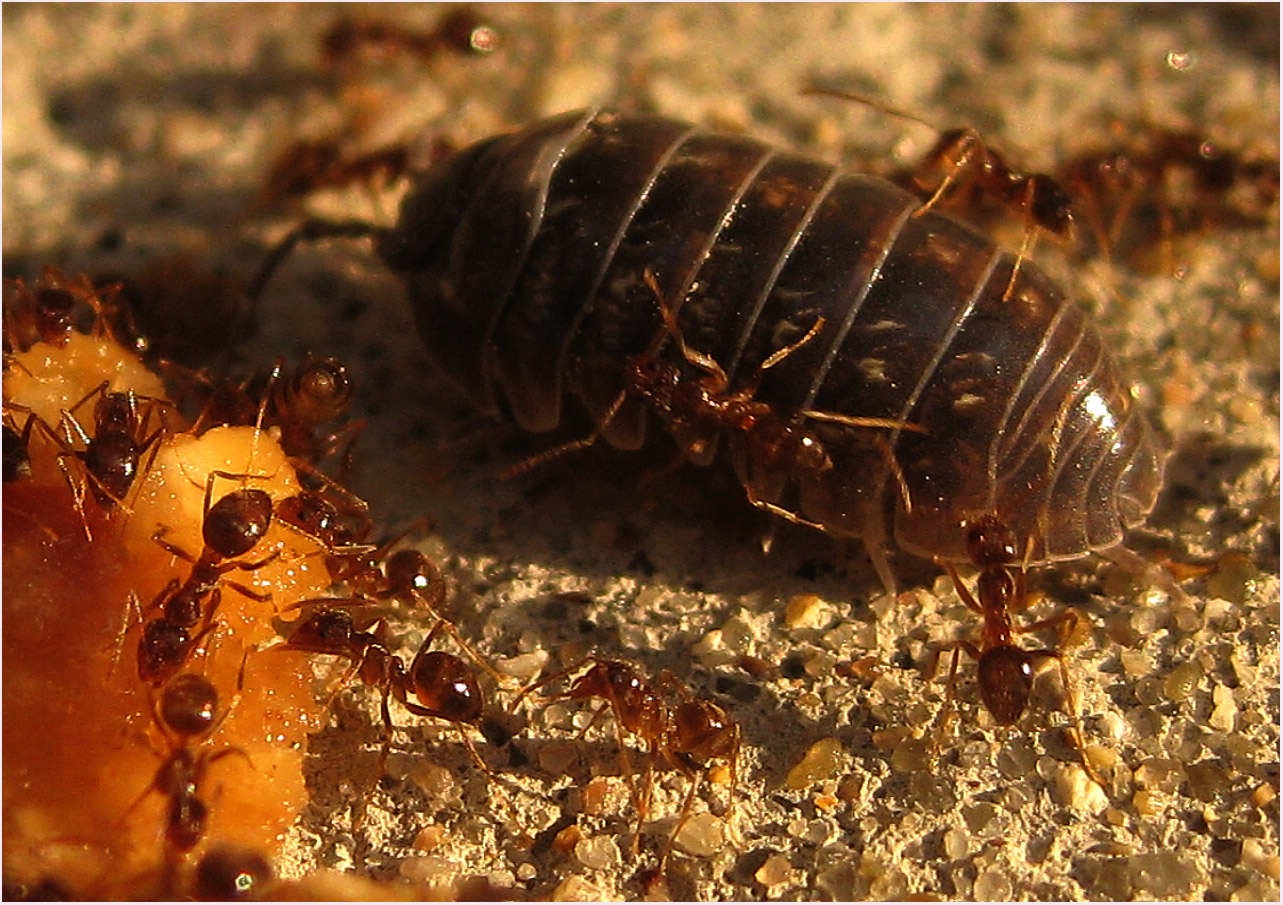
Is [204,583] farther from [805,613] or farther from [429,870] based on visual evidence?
[805,613]

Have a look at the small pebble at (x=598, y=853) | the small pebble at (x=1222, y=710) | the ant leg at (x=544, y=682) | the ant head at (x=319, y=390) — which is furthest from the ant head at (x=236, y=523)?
the small pebble at (x=1222, y=710)

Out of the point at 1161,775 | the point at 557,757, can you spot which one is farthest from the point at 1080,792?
the point at 557,757

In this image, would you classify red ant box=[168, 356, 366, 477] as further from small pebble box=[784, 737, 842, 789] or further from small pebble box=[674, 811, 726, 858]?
small pebble box=[784, 737, 842, 789]

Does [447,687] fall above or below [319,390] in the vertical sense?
below

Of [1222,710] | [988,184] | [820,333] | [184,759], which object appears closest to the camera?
[184,759]

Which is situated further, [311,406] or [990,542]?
[311,406]

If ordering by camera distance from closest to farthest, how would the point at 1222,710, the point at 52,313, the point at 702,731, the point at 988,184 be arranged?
the point at 702,731, the point at 1222,710, the point at 52,313, the point at 988,184

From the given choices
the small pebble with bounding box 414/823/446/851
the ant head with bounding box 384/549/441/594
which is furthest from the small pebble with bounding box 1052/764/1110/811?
the ant head with bounding box 384/549/441/594
